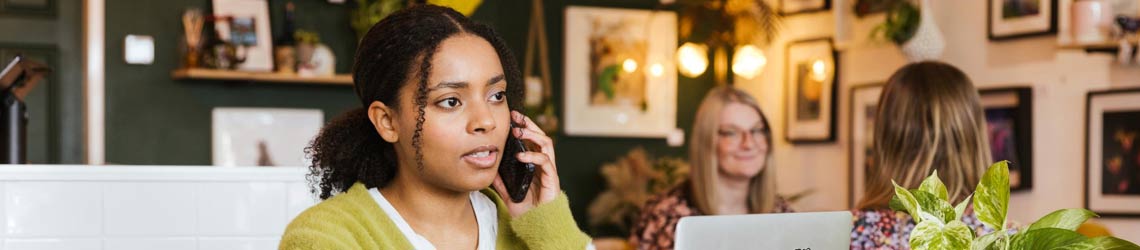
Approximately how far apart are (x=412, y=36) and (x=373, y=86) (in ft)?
0.30

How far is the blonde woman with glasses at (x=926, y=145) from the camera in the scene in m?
2.46

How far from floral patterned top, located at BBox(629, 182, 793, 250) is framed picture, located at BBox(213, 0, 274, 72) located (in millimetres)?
1789

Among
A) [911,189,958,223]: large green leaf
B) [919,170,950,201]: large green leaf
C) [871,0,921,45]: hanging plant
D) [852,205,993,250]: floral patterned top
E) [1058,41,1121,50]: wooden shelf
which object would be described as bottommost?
[852,205,993,250]: floral patterned top

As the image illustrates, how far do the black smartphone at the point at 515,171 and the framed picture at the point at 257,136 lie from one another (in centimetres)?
329

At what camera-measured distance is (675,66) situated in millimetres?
6027

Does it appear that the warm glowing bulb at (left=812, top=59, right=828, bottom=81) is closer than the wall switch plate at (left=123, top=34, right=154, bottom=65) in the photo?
No

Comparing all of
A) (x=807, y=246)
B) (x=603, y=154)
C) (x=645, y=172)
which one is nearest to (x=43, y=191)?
(x=807, y=246)

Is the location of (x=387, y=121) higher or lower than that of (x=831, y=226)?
higher

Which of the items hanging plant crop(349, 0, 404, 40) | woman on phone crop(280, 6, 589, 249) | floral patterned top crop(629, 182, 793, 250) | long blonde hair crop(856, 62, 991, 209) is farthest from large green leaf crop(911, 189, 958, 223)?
hanging plant crop(349, 0, 404, 40)

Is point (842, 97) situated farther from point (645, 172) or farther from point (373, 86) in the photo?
point (373, 86)

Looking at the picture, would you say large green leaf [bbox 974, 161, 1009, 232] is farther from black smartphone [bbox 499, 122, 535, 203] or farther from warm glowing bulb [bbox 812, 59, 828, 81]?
warm glowing bulb [bbox 812, 59, 828, 81]

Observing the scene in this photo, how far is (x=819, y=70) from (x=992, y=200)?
4354mm

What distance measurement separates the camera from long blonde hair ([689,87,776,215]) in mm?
3701

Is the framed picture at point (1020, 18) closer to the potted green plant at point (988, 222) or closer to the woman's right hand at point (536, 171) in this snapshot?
the woman's right hand at point (536, 171)
